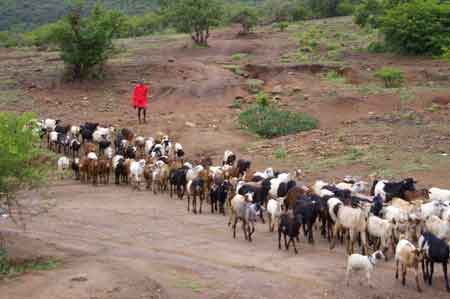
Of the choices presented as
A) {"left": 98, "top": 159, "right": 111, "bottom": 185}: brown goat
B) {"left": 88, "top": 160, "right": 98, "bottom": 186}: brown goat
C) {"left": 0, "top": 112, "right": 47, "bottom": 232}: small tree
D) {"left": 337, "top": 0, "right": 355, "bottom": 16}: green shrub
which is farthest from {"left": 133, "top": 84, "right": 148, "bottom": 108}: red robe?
{"left": 337, "top": 0, "right": 355, "bottom": 16}: green shrub

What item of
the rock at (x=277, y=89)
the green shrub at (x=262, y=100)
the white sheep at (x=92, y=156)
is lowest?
the white sheep at (x=92, y=156)

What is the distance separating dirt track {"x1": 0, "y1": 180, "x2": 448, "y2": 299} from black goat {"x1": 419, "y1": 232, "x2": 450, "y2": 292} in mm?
245

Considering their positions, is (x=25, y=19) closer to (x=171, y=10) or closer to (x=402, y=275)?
(x=171, y=10)

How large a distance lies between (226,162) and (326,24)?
91.2 feet

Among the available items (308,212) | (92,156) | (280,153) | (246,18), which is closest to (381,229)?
(308,212)

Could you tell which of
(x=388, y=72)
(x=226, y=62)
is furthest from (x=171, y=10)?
(x=388, y=72)

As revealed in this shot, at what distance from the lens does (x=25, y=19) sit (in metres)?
61.5

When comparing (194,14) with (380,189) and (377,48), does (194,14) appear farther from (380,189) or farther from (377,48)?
(380,189)

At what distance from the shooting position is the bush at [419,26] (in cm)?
3209

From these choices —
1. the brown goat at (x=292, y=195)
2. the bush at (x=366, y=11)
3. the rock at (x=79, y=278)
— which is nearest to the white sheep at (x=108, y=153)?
the brown goat at (x=292, y=195)

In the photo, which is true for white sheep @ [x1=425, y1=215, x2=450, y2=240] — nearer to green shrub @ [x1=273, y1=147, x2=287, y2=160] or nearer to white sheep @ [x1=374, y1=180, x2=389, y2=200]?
white sheep @ [x1=374, y1=180, x2=389, y2=200]

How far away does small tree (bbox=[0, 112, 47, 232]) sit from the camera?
474 inches

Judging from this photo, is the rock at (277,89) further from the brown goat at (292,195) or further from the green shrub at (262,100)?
the brown goat at (292,195)

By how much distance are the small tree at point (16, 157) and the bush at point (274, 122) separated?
11.7 metres
